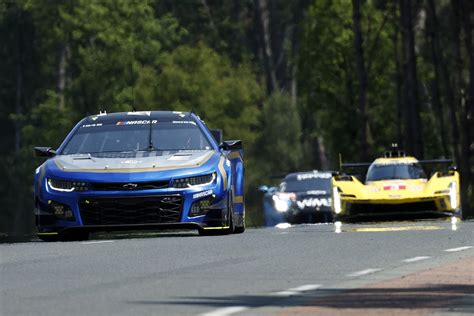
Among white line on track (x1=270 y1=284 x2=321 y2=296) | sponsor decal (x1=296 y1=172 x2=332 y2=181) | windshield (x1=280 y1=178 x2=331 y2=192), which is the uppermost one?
sponsor decal (x1=296 y1=172 x2=332 y2=181)

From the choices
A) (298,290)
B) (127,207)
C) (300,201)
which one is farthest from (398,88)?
(298,290)

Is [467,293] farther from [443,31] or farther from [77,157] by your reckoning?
[443,31]

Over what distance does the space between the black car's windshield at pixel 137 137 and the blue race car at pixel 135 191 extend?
0.08m

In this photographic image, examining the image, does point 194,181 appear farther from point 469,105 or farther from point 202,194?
point 469,105

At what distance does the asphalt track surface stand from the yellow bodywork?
829 centimetres

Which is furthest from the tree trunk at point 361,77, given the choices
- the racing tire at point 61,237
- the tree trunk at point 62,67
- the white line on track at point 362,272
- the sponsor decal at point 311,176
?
the white line on track at point 362,272

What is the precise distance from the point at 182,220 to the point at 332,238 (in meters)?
1.95

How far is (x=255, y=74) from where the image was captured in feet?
338

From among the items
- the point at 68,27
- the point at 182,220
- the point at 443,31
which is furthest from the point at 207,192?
the point at 68,27

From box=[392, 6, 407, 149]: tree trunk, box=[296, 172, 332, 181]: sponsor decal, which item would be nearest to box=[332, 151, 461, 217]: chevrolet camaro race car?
box=[296, 172, 332, 181]: sponsor decal

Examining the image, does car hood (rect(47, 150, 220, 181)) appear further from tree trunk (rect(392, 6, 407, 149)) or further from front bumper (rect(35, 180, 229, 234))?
tree trunk (rect(392, 6, 407, 149))

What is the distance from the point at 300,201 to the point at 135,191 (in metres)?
21.3

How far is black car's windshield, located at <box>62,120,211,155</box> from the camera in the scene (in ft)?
76.7

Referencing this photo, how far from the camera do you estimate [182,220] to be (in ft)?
72.8
